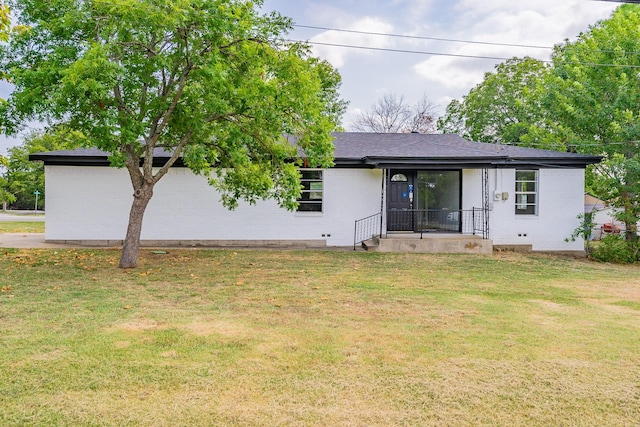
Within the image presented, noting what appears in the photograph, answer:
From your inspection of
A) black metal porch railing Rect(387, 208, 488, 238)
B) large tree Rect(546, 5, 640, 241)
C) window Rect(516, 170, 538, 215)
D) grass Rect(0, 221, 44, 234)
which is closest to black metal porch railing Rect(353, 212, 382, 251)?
black metal porch railing Rect(387, 208, 488, 238)

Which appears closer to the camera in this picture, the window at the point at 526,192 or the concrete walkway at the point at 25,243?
the concrete walkway at the point at 25,243

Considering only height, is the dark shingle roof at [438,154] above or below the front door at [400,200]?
above

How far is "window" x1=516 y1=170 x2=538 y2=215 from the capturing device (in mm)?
13445

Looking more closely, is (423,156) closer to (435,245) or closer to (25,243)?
(435,245)

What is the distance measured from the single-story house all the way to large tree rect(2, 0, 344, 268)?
3.78 m

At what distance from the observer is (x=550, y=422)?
113 inches

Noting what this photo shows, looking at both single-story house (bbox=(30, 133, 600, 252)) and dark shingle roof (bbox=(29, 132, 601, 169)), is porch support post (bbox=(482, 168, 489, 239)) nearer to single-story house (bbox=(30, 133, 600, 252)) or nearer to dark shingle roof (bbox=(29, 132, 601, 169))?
single-story house (bbox=(30, 133, 600, 252))

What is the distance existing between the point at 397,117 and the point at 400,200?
2118cm

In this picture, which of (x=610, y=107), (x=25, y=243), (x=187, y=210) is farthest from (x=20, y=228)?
(x=610, y=107)

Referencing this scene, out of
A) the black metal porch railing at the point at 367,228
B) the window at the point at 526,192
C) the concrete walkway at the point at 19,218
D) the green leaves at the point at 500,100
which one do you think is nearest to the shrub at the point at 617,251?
the window at the point at 526,192

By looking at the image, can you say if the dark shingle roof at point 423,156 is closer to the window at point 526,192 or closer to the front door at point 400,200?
the window at point 526,192

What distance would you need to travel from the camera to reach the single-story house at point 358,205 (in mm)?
12867

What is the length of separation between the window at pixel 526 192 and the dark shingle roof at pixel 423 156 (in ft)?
1.50

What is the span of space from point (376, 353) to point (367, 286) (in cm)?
344
